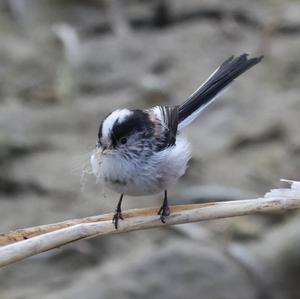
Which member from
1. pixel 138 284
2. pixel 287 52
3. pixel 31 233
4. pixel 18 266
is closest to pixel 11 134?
pixel 18 266

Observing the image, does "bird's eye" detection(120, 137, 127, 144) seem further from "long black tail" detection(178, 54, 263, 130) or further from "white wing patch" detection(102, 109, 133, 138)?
"long black tail" detection(178, 54, 263, 130)

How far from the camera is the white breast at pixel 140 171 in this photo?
3.20 metres

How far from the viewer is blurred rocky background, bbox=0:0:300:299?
462 centimetres

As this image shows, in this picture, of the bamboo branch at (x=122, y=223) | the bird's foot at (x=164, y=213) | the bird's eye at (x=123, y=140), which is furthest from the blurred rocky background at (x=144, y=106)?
the bamboo branch at (x=122, y=223)

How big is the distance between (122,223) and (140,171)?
0.32m

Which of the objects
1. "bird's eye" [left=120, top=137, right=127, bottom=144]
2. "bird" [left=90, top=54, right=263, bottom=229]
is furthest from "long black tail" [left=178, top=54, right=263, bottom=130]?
"bird's eye" [left=120, top=137, right=127, bottom=144]

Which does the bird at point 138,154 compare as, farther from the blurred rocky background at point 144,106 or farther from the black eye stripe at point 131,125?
the blurred rocky background at point 144,106

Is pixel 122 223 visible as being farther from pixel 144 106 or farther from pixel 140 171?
pixel 144 106

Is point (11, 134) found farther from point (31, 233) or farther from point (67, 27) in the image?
point (31, 233)

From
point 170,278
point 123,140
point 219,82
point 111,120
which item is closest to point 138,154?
point 123,140

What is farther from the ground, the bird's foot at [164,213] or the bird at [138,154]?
the bird at [138,154]

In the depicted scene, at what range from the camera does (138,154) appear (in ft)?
10.9

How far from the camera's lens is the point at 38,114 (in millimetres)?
6004

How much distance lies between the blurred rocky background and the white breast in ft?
0.90
